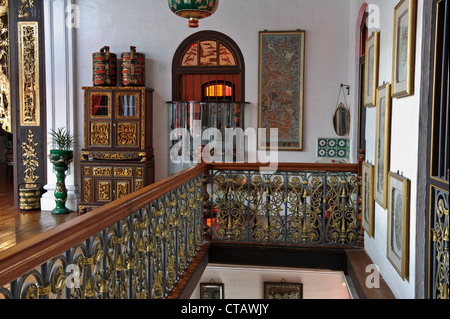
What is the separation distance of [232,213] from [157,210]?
216cm

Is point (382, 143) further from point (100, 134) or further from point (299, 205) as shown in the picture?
point (100, 134)

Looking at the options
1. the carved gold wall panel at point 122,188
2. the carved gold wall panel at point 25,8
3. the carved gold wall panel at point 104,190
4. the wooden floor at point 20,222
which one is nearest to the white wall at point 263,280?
the carved gold wall panel at point 122,188

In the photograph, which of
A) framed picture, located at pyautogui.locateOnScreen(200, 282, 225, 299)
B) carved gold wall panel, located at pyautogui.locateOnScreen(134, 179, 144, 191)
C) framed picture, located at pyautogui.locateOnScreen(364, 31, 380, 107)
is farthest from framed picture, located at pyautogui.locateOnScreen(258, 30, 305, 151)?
framed picture, located at pyautogui.locateOnScreen(364, 31, 380, 107)

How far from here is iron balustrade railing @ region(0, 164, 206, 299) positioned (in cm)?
195

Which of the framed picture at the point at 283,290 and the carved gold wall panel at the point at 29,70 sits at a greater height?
the carved gold wall panel at the point at 29,70

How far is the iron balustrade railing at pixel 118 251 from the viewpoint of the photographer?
195 centimetres

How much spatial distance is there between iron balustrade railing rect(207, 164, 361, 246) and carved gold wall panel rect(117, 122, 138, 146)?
9.31 feet

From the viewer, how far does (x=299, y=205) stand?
18.6 feet

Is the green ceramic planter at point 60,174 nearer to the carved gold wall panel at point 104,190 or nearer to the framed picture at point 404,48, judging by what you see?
the carved gold wall panel at point 104,190

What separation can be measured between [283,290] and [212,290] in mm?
1003

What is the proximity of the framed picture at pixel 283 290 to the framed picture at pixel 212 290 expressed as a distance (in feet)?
2.09

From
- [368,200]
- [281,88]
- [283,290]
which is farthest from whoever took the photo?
[281,88]

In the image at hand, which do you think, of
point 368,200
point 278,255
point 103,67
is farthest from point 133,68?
point 368,200

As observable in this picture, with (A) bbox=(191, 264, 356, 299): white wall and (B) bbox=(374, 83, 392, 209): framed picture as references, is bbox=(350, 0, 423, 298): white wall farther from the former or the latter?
(A) bbox=(191, 264, 356, 299): white wall
